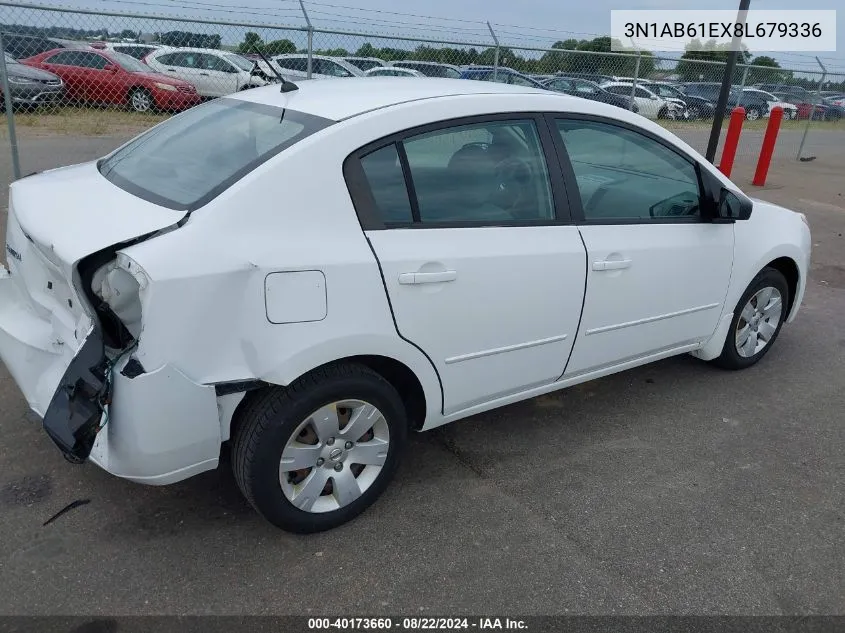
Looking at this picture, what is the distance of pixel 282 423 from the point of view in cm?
250

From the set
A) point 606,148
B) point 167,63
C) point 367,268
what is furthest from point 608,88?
point 367,268

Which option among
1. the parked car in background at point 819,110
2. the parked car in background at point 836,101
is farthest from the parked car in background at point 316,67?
the parked car in background at point 836,101

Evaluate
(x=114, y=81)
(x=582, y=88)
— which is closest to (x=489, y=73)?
(x=582, y=88)

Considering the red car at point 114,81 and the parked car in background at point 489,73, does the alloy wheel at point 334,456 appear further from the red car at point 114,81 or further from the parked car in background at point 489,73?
the parked car in background at point 489,73

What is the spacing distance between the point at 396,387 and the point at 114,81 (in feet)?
22.8

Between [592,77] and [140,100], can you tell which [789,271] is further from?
[592,77]

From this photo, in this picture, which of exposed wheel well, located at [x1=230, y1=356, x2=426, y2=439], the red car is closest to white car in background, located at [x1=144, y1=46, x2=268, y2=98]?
the red car

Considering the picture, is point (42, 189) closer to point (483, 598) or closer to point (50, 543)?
point (50, 543)

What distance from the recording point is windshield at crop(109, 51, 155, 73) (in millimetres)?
8305

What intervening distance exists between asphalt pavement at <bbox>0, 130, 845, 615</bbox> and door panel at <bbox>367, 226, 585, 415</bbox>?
1.50ft

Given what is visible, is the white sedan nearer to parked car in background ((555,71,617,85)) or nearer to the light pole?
the light pole

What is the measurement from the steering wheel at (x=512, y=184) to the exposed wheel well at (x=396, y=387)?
2.75 ft

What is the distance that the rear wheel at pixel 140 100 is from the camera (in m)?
8.11

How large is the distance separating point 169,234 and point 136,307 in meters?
0.26
